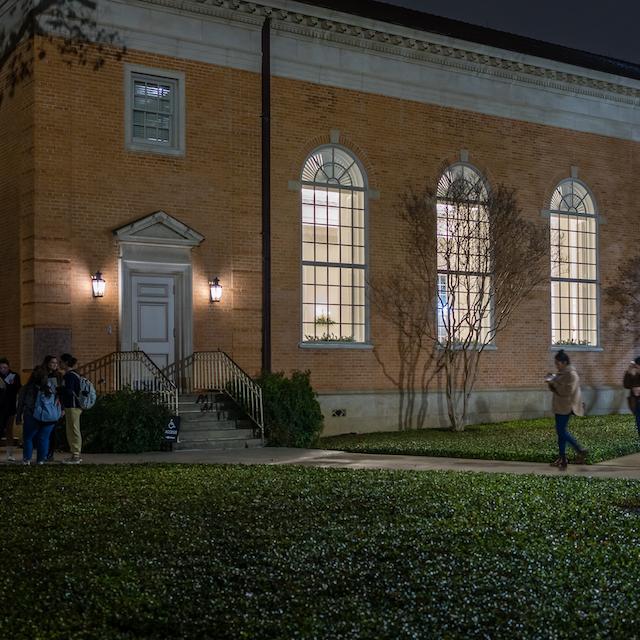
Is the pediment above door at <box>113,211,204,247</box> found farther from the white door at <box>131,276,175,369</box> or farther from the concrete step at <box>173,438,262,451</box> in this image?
the concrete step at <box>173,438,262,451</box>

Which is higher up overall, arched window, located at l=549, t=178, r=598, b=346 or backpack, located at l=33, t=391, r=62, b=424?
arched window, located at l=549, t=178, r=598, b=346

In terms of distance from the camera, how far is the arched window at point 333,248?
76.8ft

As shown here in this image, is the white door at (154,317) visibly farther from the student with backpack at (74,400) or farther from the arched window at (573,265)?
the arched window at (573,265)

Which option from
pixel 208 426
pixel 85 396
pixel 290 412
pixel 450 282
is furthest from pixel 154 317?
pixel 450 282

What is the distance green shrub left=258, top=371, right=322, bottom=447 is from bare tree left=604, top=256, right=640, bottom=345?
11422mm

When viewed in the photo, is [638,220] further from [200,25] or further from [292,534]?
[292,534]

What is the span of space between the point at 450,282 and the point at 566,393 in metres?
9.46

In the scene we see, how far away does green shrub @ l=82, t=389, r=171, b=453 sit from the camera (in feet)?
59.3

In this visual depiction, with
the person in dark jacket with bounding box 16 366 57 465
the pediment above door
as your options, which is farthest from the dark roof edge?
the person in dark jacket with bounding box 16 366 57 465

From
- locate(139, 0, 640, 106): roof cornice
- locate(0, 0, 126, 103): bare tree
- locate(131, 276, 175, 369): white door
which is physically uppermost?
locate(139, 0, 640, 106): roof cornice

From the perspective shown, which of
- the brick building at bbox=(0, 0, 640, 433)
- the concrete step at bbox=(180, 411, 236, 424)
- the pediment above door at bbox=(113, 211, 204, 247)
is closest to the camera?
the concrete step at bbox=(180, 411, 236, 424)

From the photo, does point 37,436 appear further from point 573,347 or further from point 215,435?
point 573,347

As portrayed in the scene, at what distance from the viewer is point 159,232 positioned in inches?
824

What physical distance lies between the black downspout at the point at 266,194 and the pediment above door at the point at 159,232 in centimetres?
161
